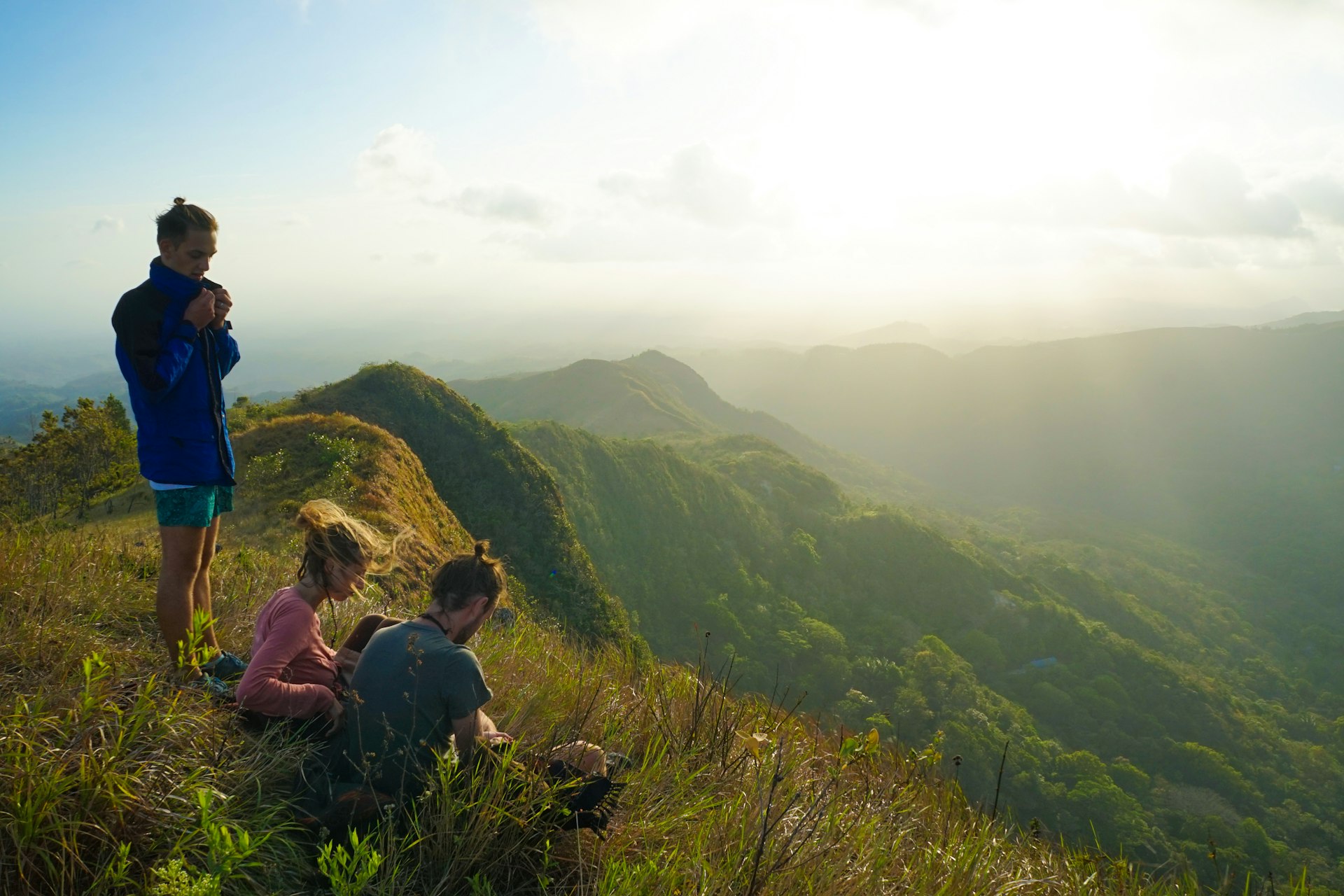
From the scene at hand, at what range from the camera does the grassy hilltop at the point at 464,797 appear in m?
1.93

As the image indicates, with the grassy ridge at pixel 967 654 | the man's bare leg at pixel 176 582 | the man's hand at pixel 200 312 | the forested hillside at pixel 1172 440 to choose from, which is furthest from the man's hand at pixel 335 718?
the forested hillside at pixel 1172 440

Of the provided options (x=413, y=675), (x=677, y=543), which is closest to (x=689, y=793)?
(x=413, y=675)

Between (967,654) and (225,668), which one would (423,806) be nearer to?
(225,668)

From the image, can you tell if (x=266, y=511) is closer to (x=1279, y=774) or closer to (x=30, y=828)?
(x=30, y=828)

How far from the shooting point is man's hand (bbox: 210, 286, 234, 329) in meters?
3.29

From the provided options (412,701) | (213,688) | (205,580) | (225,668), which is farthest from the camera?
(205,580)

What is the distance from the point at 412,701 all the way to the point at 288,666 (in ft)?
2.57

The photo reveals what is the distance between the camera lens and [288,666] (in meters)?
2.92

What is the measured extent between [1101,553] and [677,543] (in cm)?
8253

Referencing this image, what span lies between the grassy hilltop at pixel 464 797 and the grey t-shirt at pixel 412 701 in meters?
0.22

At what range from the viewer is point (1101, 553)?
103000 millimetres

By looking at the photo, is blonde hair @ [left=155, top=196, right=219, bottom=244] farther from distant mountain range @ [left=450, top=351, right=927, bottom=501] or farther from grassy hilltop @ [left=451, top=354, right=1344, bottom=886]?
distant mountain range @ [left=450, top=351, right=927, bottom=501]

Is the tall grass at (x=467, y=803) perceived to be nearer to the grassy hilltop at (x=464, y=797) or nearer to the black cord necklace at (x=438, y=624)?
the grassy hilltop at (x=464, y=797)

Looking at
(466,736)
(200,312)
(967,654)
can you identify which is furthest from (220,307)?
(967,654)
